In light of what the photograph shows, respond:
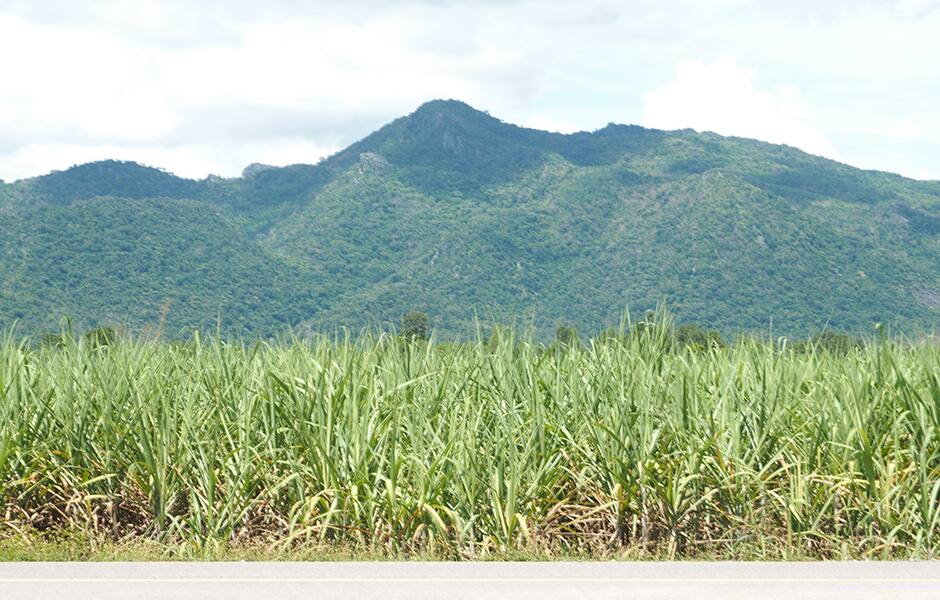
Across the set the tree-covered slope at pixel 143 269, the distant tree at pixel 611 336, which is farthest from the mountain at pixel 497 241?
the distant tree at pixel 611 336

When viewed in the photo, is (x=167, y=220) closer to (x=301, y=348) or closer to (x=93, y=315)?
(x=93, y=315)

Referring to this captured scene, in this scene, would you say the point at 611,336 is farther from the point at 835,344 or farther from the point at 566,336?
the point at 835,344

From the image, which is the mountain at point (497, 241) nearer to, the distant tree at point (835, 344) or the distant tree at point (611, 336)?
the distant tree at point (835, 344)

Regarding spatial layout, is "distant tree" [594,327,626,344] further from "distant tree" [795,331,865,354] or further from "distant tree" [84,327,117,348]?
"distant tree" [84,327,117,348]

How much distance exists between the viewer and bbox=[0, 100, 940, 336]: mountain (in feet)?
244

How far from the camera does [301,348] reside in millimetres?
7379

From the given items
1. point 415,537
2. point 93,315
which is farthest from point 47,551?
point 93,315

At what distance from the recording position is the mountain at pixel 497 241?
74438 millimetres
